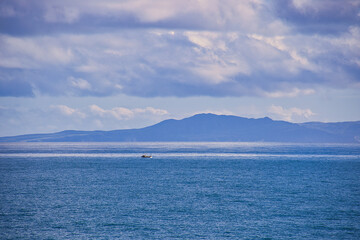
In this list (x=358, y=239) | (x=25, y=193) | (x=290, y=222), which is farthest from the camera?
(x=25, y=193)

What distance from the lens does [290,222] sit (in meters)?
59.0

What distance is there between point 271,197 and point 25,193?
42.4 meters

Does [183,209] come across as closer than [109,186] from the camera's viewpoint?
Yes

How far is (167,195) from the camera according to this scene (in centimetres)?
8031

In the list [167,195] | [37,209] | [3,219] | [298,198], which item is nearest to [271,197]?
[298,198]

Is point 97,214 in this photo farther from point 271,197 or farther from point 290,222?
point 271,197

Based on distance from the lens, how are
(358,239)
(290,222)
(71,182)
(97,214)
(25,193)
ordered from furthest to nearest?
(71,182) → (25,193) → (97,214) → (290,222) → (358,239)

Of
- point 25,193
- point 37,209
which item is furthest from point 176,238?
point 25,193

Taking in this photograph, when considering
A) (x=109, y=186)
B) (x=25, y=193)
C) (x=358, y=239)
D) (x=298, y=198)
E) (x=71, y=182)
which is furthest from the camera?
(x=71, y=182)

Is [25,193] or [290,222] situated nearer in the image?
[290,222]

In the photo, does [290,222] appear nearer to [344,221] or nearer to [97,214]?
[344,221]

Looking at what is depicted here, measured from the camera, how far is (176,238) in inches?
2035

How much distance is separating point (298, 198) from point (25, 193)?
153 feet

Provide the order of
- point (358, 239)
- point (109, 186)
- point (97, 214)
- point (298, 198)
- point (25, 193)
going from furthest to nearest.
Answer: point (109, 186), point (25, 193), point (298, 198), point (97, 214), point (358, 239)
